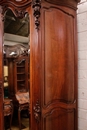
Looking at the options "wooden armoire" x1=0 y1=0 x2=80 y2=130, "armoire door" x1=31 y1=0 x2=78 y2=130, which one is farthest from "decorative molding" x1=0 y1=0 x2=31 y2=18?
"armoire door" x1=31 y1=0 x2=78 y2=130

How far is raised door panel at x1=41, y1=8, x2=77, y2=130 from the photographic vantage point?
1276 millimetres

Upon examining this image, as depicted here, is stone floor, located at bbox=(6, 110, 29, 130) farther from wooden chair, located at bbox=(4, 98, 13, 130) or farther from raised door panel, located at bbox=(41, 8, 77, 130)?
raised door panel, located at bbox=(41, 8, 77, 130)

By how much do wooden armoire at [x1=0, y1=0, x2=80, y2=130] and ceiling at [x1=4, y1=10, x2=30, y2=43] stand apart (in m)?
0.06

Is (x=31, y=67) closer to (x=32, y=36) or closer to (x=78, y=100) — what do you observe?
(x=32, y=36)

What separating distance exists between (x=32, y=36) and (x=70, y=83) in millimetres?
624

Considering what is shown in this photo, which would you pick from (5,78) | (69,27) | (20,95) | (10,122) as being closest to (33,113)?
(20,95)

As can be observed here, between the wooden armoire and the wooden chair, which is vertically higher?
the wooden armoire

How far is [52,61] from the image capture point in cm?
131

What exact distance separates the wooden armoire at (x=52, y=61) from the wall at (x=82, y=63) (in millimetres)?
158

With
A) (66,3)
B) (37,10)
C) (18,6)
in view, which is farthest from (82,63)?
(18,6)

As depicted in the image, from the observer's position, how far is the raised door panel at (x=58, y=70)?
4.19 ft

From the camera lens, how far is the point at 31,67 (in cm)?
129

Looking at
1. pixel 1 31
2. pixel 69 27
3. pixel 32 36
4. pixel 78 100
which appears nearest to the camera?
pixel 32 36

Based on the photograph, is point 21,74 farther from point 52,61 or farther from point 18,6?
point 18,6
